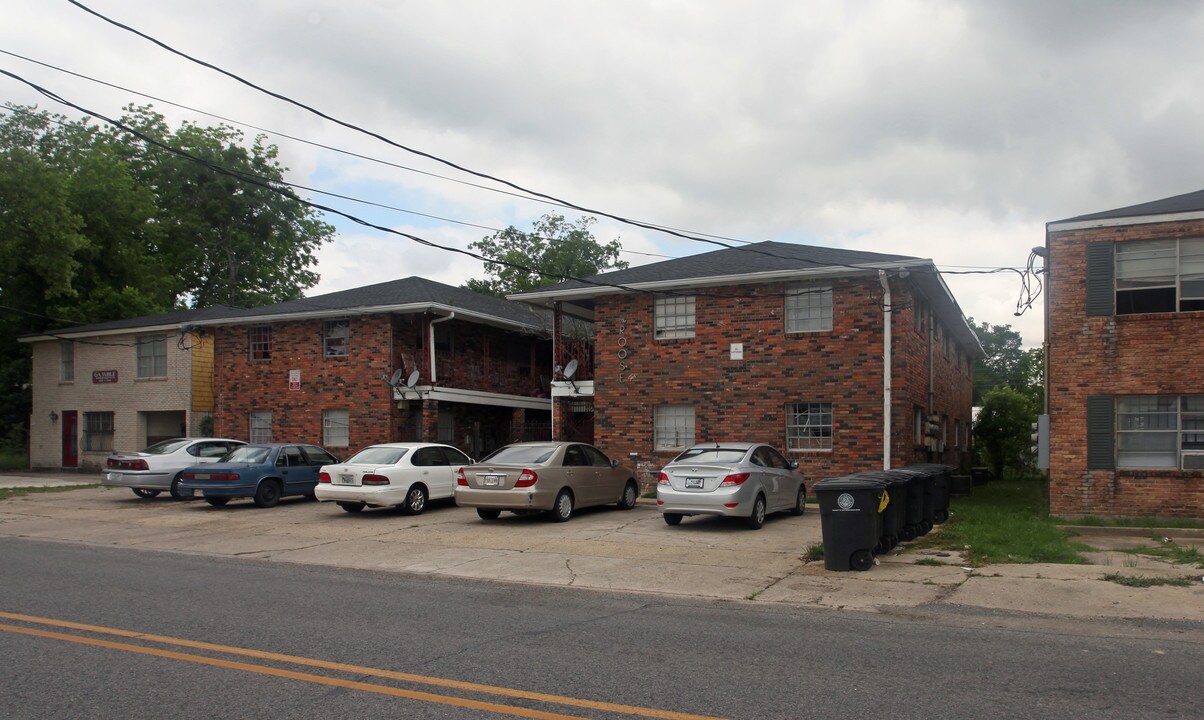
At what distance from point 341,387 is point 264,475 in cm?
745

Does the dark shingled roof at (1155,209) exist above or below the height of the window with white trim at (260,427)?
above

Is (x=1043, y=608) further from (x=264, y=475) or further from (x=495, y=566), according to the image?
(x=264, y=475)

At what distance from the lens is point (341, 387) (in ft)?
88.0

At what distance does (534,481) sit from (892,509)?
5.99m

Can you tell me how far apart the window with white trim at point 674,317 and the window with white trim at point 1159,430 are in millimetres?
9353

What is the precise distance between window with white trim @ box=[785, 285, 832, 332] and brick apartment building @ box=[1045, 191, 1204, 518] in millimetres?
5215

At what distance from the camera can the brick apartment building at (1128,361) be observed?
15.6m

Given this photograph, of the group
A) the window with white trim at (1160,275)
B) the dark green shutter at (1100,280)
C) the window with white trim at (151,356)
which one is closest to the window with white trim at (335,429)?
the window with white trim at (151,356)

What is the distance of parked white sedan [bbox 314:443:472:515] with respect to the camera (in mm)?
17375

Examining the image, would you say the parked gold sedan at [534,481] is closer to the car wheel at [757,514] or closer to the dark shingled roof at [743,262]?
the car wheel at [757,514]

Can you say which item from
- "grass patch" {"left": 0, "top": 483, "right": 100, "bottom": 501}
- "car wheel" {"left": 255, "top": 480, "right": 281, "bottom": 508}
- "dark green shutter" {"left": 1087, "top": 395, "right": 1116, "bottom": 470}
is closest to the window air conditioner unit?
"dark green shutter" {"left": 1087, "top": 395, "right": 1116, "bottom": 470}

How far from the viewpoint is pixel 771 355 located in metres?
21.1

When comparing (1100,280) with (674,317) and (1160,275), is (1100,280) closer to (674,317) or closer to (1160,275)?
(1160,275)

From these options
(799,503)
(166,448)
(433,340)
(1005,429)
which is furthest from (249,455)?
(1005,429)
